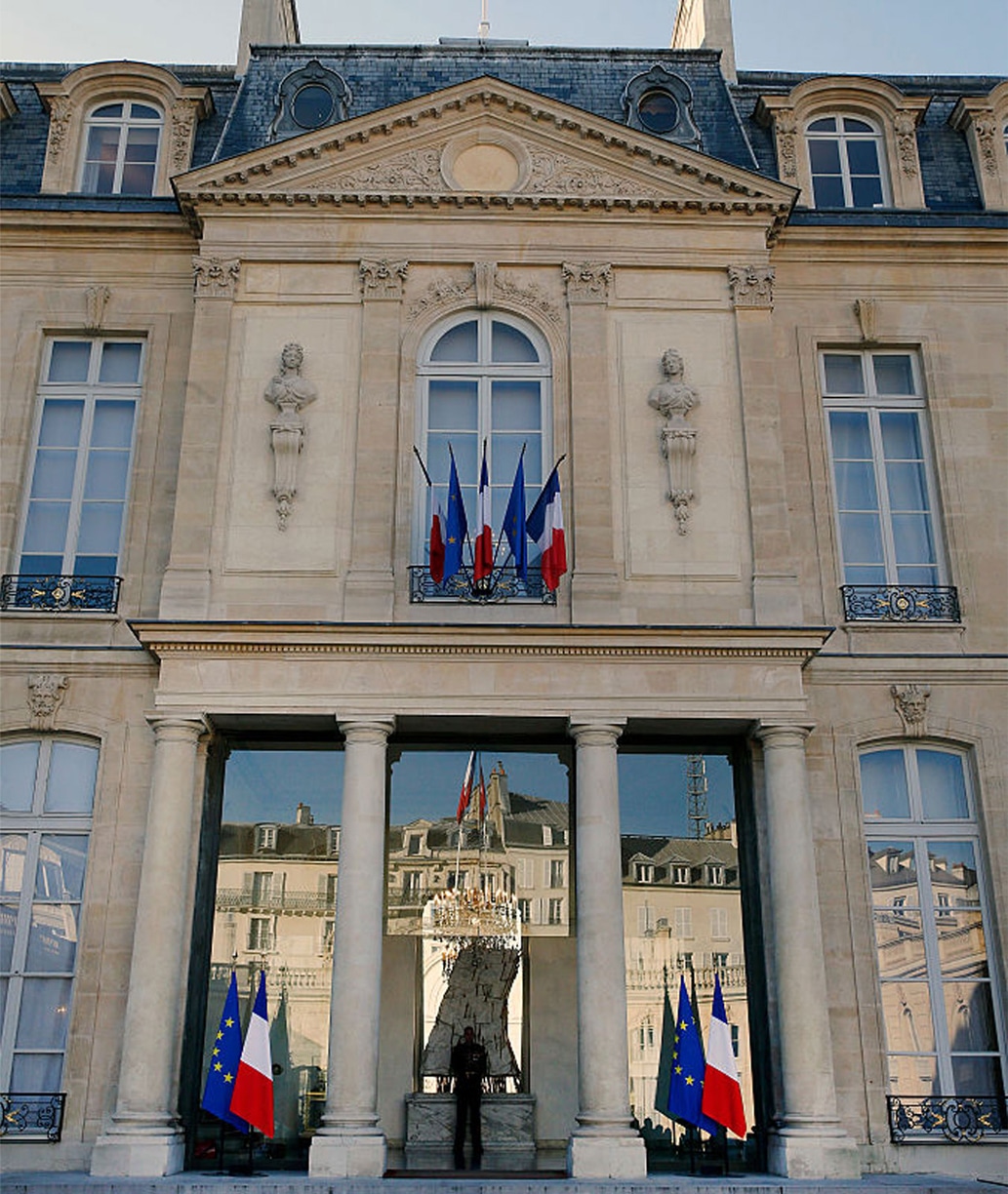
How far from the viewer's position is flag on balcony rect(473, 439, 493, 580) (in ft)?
39.2

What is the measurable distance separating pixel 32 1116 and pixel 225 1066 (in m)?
1.85

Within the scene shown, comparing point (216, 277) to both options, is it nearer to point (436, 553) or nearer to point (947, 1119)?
point (436, 553)

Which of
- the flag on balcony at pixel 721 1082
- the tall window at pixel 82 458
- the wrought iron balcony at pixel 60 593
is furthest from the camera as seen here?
the tall window at pixel 82 458

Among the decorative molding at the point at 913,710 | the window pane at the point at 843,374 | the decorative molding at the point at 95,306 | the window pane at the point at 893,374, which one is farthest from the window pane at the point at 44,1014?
the window pane at the point at 893,374

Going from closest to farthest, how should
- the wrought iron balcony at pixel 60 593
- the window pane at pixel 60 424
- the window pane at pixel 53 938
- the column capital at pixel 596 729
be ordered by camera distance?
the column capital at pixel 596 729 → the window pane at pixel 53 938 → the wrought iron balcony at pixel 60 593 → the window pane at pixel 60 424

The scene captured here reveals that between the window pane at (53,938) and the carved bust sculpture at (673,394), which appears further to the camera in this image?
the carved bust sculpture at (673,394)

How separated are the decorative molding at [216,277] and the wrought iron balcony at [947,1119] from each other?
988cm

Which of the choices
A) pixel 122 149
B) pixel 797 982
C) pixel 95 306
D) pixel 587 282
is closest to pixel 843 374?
pixel 587 282

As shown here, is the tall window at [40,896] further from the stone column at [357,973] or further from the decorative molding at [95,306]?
the decorative molding at [95,306]

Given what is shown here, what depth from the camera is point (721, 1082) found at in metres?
10.8

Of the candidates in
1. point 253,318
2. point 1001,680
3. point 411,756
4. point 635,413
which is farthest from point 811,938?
point 253,318

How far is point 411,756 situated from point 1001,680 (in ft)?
18.7

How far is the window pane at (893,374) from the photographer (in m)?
13.9

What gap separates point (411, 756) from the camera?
12.6m
